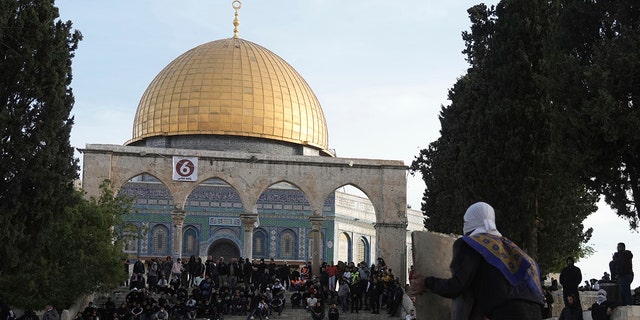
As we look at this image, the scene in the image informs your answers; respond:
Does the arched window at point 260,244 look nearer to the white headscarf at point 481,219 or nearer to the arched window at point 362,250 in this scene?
the arched window at point 362,250

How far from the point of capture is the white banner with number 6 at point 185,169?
24.0m

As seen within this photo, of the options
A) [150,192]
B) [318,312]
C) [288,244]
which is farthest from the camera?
[288,244]

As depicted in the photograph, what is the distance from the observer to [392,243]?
78.5 ft

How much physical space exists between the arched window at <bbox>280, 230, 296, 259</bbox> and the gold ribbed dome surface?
3.62 metres

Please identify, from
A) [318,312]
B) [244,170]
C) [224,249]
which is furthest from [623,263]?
[224,249]

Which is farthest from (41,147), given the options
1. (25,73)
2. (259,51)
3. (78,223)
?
(259,51)

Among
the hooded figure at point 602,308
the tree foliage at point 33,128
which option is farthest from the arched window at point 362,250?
the hooded figure at point 602,308

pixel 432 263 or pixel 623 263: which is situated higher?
pixel 623 263

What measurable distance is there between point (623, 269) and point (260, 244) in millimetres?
22896

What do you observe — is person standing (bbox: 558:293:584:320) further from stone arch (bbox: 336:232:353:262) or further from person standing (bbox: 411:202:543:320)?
stone arch (bbox: 336:232:353:262)

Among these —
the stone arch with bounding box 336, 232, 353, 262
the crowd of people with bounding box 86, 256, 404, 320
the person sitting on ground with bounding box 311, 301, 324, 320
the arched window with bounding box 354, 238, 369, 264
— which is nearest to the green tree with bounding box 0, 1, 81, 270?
the crowd of people with bounding box 86, 256, 404, 320

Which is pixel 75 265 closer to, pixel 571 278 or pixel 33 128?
pixel 33 128

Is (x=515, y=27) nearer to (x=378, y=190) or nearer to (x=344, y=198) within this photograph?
(x=378, y=190)

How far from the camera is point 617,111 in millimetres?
12188
